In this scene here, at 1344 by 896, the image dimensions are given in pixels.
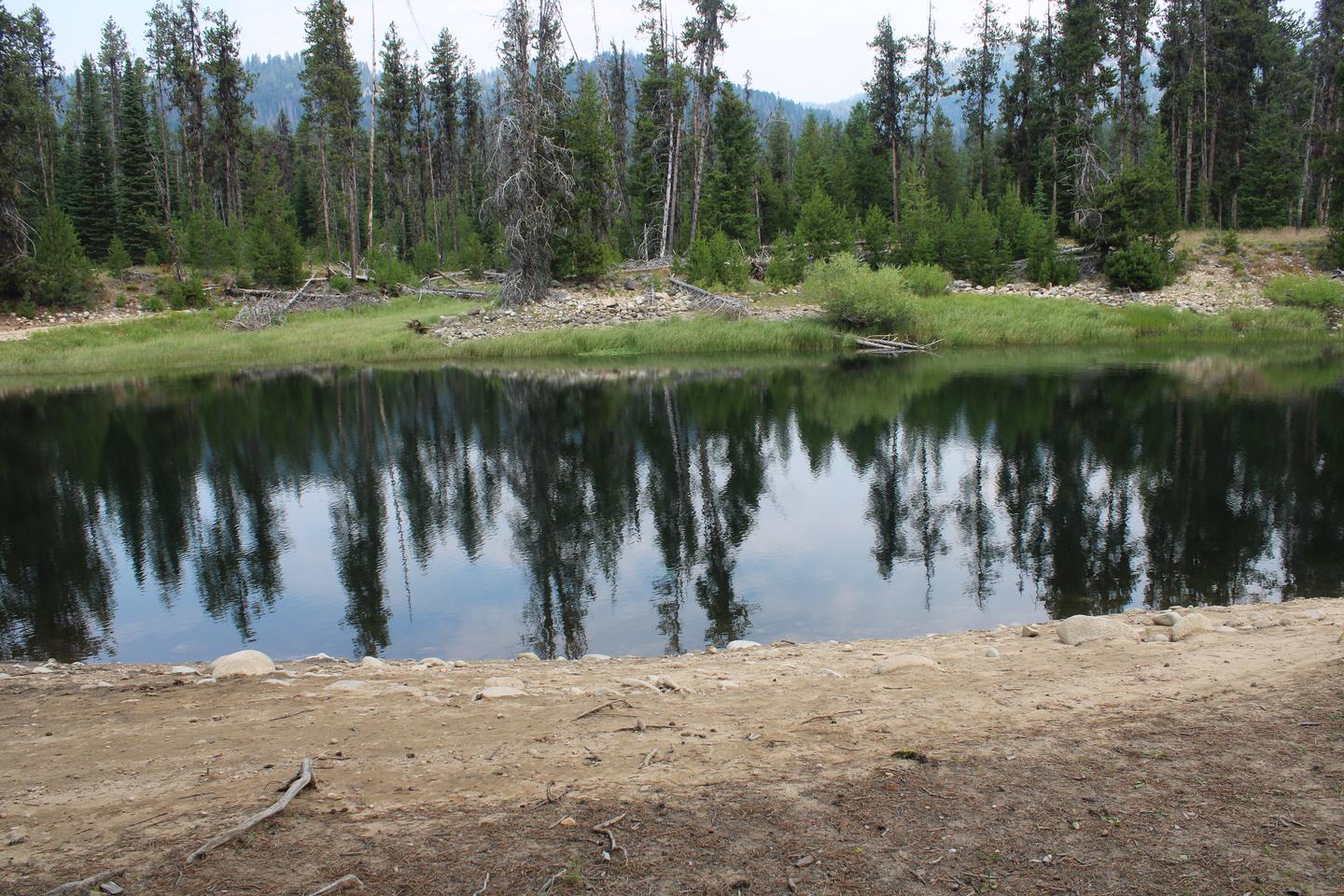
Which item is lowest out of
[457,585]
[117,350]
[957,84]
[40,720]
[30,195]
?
[457,585]

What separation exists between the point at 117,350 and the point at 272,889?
1554 inches

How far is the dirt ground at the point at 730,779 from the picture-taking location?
12.1 feet

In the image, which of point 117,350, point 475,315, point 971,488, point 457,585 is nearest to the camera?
point 457,585

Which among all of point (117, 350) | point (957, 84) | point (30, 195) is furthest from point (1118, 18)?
point (30, 195)

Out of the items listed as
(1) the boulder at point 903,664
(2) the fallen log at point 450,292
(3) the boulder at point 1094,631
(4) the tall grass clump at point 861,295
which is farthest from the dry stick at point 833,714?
(2) the fallen log at point 450,292

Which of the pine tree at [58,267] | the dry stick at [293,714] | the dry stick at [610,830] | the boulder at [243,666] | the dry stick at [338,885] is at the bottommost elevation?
the boulder at [243,666]

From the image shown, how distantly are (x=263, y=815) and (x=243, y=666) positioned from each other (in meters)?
3.32

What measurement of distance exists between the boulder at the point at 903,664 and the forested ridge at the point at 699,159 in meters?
35.9

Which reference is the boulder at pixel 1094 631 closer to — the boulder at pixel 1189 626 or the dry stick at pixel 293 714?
the boulder at pixel 1189 626

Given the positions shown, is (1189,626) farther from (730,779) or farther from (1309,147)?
(1309,147)

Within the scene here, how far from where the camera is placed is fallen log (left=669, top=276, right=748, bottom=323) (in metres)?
39.6

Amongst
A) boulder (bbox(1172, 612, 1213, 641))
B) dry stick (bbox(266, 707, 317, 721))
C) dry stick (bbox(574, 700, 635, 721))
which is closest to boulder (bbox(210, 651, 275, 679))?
dry stick (bbox(266, 707, 317, 721))

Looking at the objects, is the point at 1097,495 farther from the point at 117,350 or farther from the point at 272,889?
the point at 117,350

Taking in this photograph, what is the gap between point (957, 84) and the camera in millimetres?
58344
